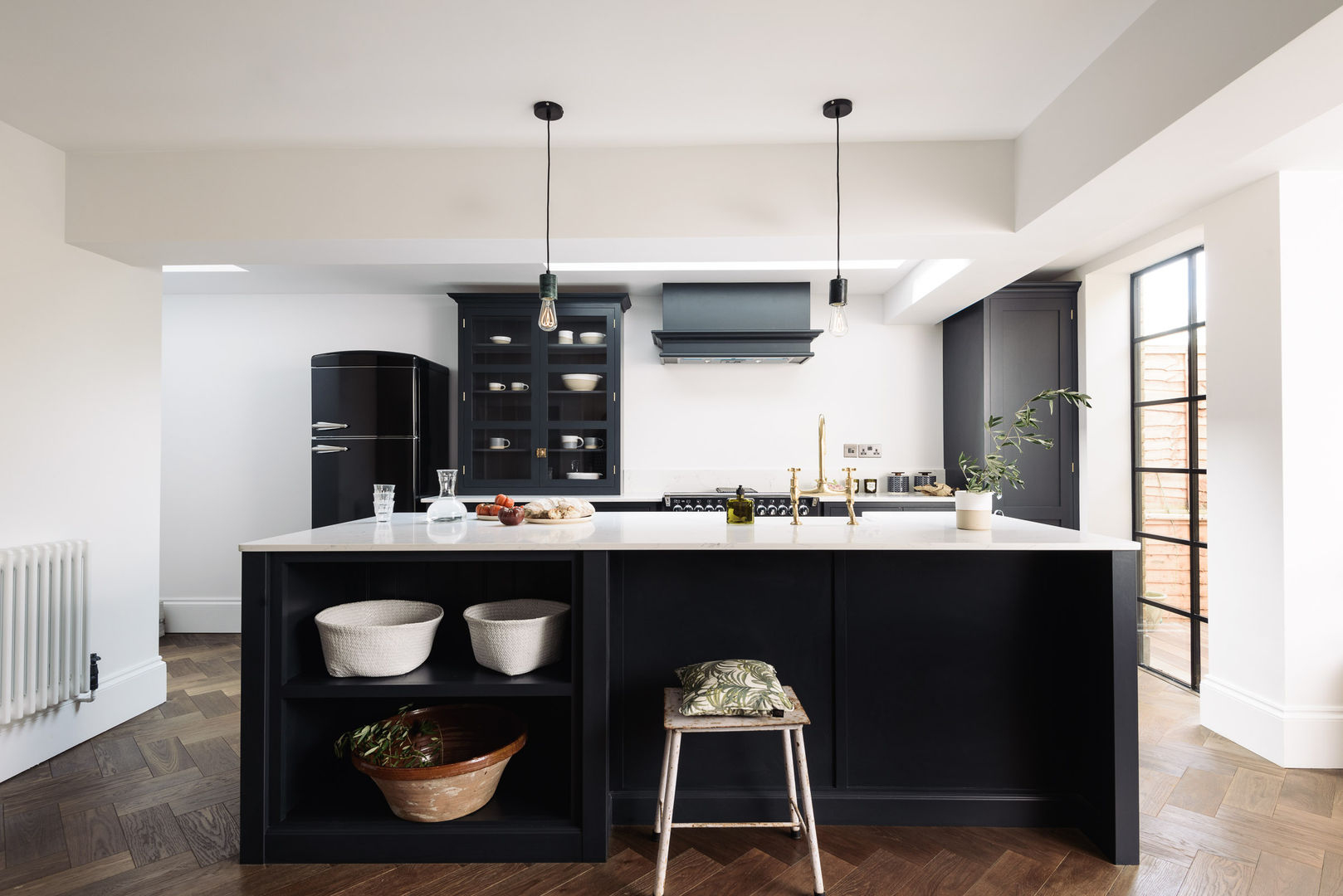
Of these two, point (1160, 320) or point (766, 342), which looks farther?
point (766, 342)

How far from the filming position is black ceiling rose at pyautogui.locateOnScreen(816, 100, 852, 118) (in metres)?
2.61

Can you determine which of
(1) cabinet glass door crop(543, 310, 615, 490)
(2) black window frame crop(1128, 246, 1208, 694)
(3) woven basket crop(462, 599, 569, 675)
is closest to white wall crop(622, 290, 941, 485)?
(1) cabinet glass door crop(543, 310, 615, 490)

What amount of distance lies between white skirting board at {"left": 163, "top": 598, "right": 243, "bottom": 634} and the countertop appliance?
3.19m

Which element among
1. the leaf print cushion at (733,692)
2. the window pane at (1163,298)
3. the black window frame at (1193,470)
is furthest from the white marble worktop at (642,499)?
the leaf print cushion at (733,692)

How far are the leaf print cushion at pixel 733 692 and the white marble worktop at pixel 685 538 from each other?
36cm

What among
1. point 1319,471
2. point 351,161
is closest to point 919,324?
point 1319,471

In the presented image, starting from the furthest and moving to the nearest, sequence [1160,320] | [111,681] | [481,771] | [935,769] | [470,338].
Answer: [470,338]
[1160,320]
[111,681]
[935,769]
[481,771]

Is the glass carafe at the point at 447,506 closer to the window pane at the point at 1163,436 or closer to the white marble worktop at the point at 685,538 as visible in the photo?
the white marble worktop at the point at 685,538

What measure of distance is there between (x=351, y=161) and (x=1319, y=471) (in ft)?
13.7

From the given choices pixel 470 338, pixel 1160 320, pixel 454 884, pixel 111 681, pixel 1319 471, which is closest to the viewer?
pixel 454 884

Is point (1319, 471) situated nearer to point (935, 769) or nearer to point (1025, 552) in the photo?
point (1025, 552)

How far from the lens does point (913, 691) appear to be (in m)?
2.37

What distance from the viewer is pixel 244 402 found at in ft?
16.8

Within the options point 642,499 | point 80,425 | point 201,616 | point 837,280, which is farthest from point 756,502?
point 201,616
